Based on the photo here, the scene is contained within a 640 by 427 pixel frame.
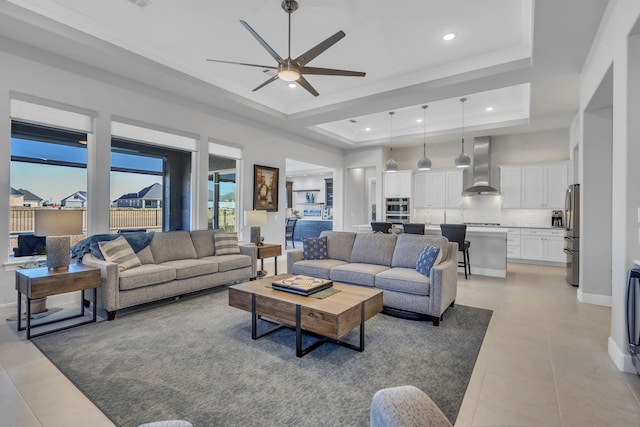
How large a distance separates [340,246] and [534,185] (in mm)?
5434

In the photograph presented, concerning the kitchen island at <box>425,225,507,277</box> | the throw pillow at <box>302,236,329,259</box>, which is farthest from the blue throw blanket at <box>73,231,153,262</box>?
the kitchen island at <box>425,225,507,277</box>

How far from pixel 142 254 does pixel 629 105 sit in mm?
5225

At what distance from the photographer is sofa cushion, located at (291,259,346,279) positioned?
4172mm

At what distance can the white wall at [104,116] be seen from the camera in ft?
11.8

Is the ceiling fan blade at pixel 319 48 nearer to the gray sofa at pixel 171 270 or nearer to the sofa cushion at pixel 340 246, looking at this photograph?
the sofa cushion at pixel 340 246

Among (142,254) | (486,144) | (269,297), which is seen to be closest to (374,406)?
(269,297)

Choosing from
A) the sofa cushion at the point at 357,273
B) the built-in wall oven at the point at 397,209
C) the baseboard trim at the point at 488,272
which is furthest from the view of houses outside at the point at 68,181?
the built-in wall oven at the point at 397,209

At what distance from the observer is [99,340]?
2.91m

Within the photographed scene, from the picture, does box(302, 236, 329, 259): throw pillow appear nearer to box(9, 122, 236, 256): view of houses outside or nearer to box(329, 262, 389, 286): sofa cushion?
box(329, 262, 389, 286): sofa cushion

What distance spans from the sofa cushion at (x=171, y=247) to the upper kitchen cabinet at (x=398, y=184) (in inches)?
233

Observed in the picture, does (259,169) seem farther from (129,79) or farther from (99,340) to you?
(99,340)

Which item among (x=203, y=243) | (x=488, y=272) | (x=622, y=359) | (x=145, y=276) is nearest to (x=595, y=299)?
(x=488, y=272)

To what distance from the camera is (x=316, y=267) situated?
4.25 metres

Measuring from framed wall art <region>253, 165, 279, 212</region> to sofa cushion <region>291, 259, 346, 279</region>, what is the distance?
2594 millimetres
